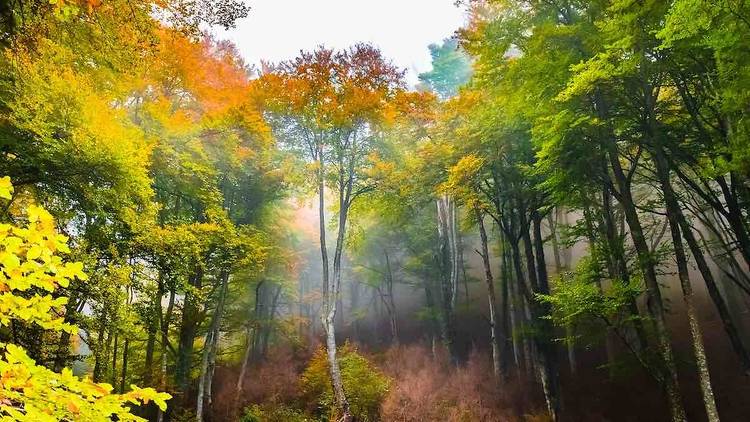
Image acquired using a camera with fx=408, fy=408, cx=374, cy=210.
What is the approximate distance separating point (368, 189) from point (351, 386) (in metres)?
7.26

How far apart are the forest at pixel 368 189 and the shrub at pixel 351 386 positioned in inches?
3.7

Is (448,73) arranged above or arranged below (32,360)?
above

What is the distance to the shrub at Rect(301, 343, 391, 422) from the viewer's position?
44.5ft

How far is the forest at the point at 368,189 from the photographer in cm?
714

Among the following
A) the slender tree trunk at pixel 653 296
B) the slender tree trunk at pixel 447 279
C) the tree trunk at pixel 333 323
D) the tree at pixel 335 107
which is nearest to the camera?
the slender tree trunk at pixel 653 296

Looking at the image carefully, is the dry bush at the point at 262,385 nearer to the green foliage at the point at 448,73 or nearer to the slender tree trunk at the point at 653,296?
the slender tree trunk at the point at 653,296

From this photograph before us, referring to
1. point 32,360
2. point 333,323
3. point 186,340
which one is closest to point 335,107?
point 333,323

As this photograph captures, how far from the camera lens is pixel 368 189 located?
53.3 ft

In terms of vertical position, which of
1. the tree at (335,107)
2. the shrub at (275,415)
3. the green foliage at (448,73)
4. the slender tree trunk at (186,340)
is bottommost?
the shrub at (275,415)

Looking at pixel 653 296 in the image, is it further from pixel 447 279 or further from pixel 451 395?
pixel 447 279

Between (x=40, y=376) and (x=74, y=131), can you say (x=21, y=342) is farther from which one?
(x=40, y=376)

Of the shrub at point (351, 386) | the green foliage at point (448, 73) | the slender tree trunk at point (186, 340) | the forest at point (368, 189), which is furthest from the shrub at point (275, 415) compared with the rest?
the green foliage at point (448, 73)

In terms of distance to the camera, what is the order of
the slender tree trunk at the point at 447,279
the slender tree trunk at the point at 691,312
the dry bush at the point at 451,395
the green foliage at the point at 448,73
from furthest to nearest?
the green foliage at the point at 448,73, the slender tree trunk at the point at 447,279, the dry bush at the point at 451,395, the slender tree trunk at the point at 691,312

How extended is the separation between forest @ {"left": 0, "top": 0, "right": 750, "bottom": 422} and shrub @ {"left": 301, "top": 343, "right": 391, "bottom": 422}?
0.31ft
